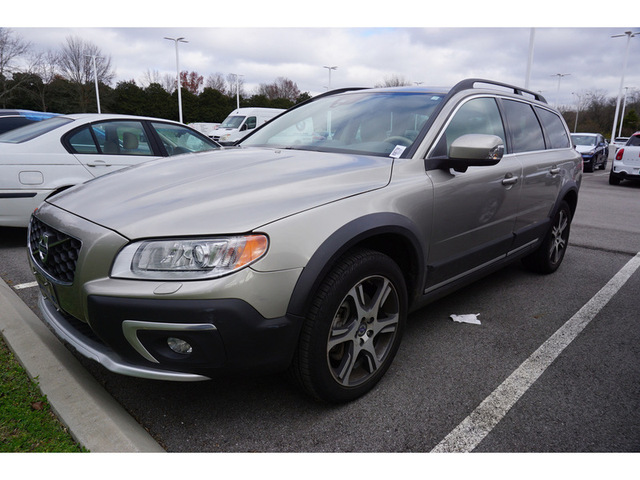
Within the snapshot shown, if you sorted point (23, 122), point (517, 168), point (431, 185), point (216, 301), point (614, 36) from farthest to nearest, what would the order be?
1. point (614, 36)
2. point (23, 122)
3. point (517, 168)
4. point (431, 185)
5. point (216, 301)

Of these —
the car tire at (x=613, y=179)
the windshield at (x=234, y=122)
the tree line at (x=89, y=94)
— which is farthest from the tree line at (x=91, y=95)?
the car tire at (x=613, y=179)

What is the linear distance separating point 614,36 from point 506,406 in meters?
37.6

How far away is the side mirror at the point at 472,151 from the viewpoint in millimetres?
2564

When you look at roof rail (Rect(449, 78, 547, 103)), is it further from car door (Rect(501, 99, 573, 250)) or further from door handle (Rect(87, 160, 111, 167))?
door handle (Rect(87, 160, 111, 167))

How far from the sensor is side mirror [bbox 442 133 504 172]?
8.41ft

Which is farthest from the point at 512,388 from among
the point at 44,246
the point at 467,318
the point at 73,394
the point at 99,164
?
the point at 99,164

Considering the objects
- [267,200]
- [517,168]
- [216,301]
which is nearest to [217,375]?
[216,301]

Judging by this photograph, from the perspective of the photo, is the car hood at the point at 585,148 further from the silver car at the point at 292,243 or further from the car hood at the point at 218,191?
the car hood at the point at 218,191

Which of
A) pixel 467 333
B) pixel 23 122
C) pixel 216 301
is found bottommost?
pixel 467 333

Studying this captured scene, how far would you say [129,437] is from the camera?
6.37 feet

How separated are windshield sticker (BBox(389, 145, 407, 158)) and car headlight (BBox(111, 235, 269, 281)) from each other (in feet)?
3.83

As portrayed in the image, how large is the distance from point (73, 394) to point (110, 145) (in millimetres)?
3869

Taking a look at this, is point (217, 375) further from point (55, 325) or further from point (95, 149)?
point (95, 149)

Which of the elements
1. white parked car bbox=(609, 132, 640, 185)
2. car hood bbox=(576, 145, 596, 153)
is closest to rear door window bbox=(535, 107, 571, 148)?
white parked car bbox=(609, 132, 640, 185)
